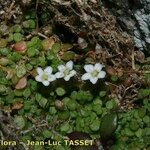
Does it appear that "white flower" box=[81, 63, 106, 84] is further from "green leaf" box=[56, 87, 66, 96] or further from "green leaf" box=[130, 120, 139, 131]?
"green leaf" box=[130, 120, 139, 131]

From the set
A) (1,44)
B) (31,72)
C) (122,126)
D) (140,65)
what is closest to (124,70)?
(140,65)

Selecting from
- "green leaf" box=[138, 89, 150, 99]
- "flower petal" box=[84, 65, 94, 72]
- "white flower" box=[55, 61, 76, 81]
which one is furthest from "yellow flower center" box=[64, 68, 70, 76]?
"green leaf" box=[138, 89, 150, 99]

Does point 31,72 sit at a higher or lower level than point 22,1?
lower

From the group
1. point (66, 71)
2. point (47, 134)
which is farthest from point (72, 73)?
point (47, 134)

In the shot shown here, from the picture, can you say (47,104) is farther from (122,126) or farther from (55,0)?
(55,0)

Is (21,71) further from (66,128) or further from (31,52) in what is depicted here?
(66,128)
